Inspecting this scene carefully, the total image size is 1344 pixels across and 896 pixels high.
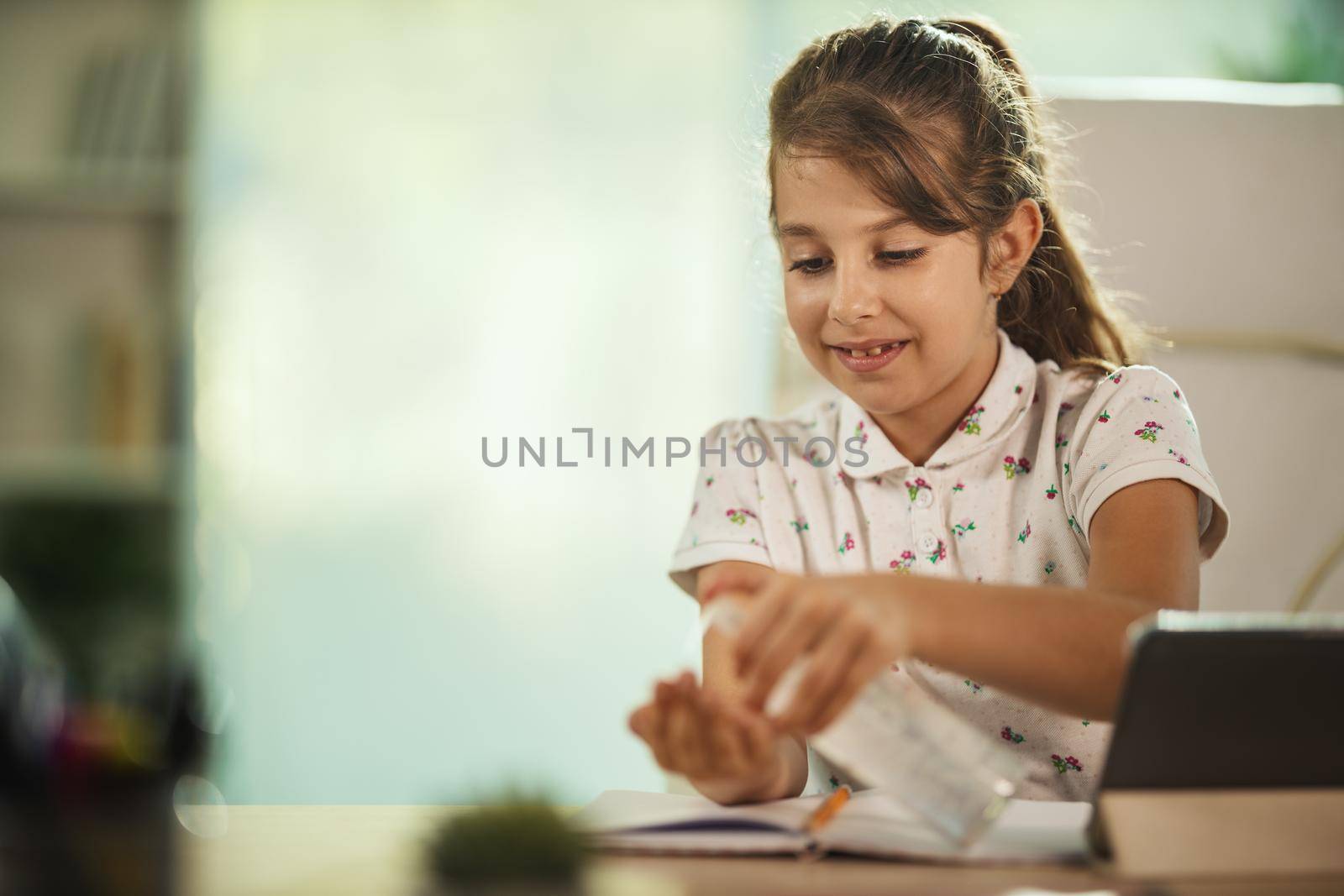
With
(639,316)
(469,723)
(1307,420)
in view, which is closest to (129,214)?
(639,316)

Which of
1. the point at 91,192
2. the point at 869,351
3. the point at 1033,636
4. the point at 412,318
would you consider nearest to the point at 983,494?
the point at 869,351

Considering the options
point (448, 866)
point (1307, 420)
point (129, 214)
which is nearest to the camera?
point (448, 866)

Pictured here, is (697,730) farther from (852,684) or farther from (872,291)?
(872,291)

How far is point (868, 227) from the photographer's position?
934mm

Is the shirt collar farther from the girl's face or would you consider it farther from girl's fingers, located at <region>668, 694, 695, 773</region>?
girl's fingers, located at <region>668, 694, 695, 773</region>

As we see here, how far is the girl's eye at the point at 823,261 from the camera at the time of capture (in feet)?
3.14

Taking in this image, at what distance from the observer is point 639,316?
2244mm

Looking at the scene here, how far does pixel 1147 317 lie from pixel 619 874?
3.02ft

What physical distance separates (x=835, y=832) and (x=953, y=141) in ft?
2.04

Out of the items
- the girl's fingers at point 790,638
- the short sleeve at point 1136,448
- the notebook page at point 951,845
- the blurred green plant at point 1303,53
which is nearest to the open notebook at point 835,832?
the notebook page at point 951,845

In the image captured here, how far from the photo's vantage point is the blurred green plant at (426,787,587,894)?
0.46m

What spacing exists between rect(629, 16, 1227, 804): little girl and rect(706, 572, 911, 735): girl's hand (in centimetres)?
22

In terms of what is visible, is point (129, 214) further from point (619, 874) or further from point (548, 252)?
point (619, 874)

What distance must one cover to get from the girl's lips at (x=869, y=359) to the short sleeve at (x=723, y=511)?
159 millimetres
